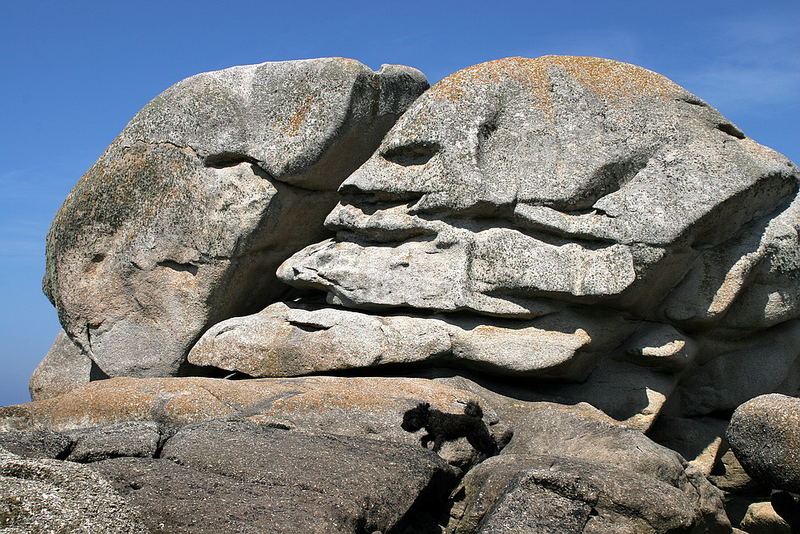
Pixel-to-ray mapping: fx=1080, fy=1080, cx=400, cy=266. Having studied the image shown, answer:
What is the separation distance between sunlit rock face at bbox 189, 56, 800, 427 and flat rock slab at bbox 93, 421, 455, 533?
2.79 metres

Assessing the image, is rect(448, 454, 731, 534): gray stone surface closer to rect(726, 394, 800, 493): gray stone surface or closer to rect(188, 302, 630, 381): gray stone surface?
rect(726, 394, 800, 493): gray stone surface

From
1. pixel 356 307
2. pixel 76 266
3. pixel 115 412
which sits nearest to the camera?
Result: pixel 115 412

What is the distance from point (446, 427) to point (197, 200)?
13.9 feet

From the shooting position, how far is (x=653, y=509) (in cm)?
753

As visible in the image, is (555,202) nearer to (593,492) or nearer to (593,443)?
(593,443)

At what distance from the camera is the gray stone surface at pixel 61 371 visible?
12891mm

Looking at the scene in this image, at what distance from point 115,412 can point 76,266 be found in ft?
9.43

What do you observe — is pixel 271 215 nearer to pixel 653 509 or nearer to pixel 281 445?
pixel 281 445

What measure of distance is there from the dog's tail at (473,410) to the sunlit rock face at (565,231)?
105cm

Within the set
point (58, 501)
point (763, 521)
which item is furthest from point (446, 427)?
point (58, 501)

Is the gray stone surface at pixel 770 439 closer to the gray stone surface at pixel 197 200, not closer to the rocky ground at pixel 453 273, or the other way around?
the rocky ground at pixel 453 273

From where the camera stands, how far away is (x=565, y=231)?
10711 millimetres

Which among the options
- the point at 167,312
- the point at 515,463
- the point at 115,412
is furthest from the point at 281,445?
the point at 167,312

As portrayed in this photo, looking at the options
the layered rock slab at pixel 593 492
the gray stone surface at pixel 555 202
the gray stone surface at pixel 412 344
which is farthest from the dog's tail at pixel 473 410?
the gray stone surface at pixel 555 202
